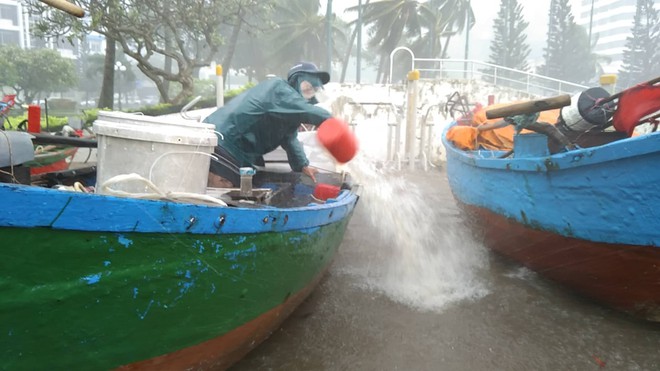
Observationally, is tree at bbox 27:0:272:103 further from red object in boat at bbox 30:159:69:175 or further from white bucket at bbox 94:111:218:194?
white bucket at bbox 94:111:218:194

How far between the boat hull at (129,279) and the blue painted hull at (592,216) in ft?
7.74

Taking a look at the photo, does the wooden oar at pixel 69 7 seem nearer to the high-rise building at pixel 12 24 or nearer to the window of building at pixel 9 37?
the high-rise building at pixel 12 24

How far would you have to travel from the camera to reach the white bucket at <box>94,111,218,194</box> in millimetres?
2361

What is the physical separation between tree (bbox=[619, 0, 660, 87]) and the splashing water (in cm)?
4693

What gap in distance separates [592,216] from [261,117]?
9.10 feet

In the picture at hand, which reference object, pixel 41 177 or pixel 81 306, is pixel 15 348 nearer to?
pixel 81 306

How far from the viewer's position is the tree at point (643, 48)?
44281 millimetres

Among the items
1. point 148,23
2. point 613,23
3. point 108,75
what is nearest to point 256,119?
point 148,23

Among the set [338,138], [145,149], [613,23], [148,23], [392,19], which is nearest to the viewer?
[145,149]

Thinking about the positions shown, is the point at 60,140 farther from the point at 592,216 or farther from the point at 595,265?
the point at 595,265

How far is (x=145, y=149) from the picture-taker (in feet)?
7.90

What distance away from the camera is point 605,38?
343 feet

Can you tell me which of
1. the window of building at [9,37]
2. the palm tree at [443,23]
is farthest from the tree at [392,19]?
the window of building at [9,37]

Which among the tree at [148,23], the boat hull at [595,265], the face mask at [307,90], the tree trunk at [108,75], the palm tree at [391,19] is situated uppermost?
the palm tree at [391,19]
